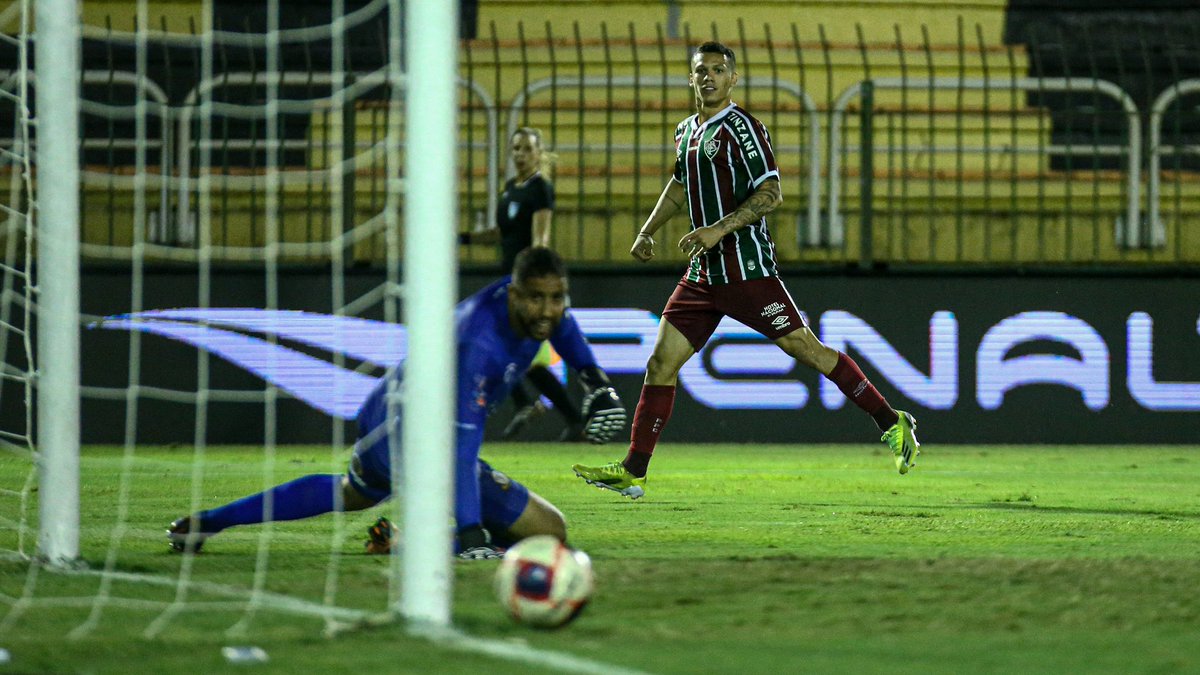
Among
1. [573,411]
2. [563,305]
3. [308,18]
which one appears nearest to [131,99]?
[308,18]

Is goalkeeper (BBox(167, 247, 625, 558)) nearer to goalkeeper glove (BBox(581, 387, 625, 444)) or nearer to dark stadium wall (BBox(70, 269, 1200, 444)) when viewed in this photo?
goalkeeper glove (BBox(581, 387, 625, 444))

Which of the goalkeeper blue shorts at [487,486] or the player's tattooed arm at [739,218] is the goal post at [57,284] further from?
the player's tattooed arm at [739,218]

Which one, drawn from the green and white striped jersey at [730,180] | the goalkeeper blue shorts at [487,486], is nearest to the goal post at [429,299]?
the goalkeeper blue shorts at [487,486]

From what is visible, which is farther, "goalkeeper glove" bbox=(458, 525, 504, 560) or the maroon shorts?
the maroon shorts

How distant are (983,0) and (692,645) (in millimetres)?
12461

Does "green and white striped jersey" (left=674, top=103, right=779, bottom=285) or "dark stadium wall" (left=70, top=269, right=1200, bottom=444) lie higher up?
"green and white striped jersey" (left=674, top=103, right=779, bottom=285)

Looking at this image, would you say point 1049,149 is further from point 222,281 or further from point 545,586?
point 545,586

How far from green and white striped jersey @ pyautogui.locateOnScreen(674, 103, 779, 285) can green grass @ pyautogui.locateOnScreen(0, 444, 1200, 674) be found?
102 cm

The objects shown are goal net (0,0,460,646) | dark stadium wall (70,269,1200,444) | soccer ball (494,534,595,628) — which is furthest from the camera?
dark stadium wall (70,269,1200,444)

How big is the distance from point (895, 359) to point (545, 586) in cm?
703

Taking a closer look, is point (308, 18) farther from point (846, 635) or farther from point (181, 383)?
point (846, 635)

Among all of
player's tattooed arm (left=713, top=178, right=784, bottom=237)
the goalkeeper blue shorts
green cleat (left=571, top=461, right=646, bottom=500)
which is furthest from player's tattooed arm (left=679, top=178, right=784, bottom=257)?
the goalkeeper blue shorts

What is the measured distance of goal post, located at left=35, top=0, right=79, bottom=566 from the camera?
489cm

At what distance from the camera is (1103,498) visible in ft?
24.7
